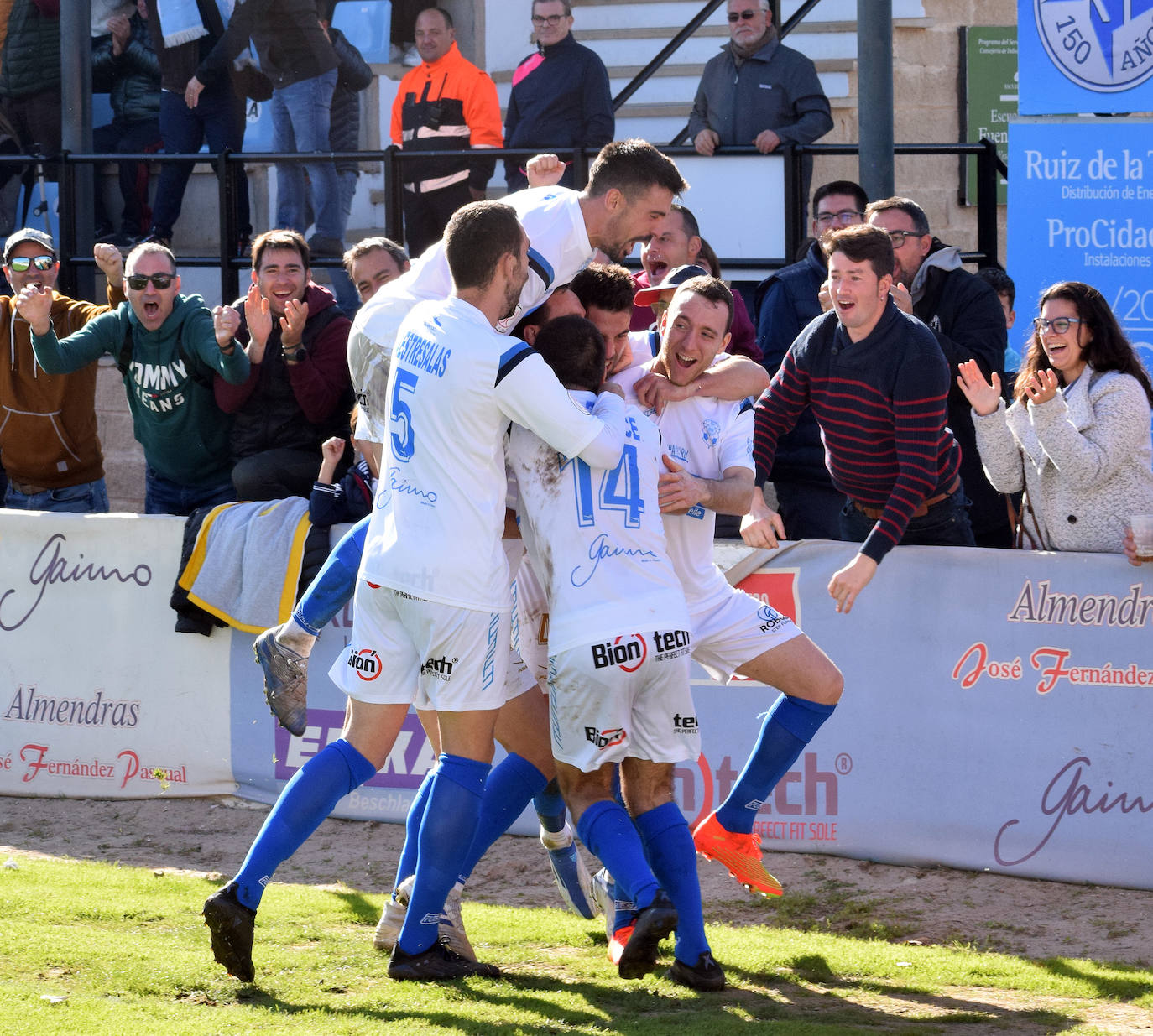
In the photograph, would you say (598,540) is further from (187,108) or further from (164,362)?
(187,108)

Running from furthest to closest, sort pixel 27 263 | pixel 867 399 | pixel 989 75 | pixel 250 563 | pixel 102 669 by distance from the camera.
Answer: pixel 989 75 < pixel 27 263 < pixel 102 669 < pixel 250 563 < pixel 867 399

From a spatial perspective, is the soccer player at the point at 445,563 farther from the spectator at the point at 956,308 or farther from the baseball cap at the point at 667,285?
the spectator at the point at 956,308

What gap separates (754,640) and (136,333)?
4061mm

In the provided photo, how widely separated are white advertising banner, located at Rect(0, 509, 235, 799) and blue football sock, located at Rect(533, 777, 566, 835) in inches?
99.7

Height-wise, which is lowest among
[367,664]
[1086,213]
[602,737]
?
[602,737]

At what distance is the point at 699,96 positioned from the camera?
968 cm

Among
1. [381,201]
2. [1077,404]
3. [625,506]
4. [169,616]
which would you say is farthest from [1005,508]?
[381,201]

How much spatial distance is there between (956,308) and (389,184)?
3.98 m

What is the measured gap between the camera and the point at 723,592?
5277 millimetres

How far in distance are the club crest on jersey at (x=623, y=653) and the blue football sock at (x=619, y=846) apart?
0.46m

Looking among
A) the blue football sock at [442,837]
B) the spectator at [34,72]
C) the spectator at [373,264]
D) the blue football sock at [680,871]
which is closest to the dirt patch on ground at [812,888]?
the blue football sock at [680,871]

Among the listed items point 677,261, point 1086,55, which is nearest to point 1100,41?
point 1086,55

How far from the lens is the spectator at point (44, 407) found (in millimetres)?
8375

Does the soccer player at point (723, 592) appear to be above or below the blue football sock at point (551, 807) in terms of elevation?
above
